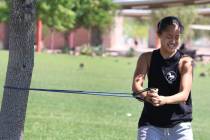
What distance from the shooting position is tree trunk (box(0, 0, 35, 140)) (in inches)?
248

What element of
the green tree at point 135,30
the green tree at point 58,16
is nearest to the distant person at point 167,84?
the green tree at point 58,16

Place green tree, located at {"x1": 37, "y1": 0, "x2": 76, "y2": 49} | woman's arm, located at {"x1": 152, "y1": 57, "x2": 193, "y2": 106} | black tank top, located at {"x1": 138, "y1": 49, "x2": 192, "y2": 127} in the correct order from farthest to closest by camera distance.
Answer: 1. green tree, located at {"x1": 37, "y1": 0, "x2": 76, "y2": 49}
2. black tank top, located at {"x1": 138, "y1": 49, "x2": 192, "y2": 127}
3. woman's arm, located at {"x1": 152, "y1": 57, "x2": 193, "y2": 106}

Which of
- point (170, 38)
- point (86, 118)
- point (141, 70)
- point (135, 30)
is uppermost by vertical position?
point (170, 38)

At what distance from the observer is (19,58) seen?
634 centimetres

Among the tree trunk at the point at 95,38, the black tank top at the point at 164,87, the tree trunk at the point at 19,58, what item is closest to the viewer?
the black tank top at the point at 164,87

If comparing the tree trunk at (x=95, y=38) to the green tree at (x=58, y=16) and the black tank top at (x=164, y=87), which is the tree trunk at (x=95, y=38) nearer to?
the green tree at (x=58, y=16)

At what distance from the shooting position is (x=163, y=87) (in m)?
5.49

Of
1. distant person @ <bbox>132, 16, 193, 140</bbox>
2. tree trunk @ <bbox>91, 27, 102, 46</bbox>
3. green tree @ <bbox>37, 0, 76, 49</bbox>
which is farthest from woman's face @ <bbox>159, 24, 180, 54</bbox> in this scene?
tree trunk @ <bbox>91, 27, 102, 46</bbox>

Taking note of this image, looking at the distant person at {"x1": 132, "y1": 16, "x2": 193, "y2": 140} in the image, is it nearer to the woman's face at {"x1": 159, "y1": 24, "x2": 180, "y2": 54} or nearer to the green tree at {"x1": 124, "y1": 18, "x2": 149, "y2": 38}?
the woman's face at {"x1": 159, "y1": 24, "x2": 180, "y2": 54}

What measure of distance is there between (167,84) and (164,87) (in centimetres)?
4

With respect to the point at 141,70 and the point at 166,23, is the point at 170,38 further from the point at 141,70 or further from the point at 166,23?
the point at 141,70

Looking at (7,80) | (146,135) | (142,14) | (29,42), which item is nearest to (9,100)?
(7,80)

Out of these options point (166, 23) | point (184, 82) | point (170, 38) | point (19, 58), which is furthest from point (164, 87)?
point (19, 58)

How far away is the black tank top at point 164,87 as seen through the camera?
17.9ft
